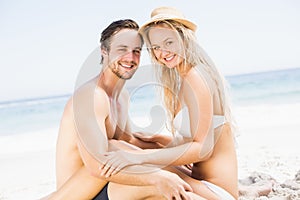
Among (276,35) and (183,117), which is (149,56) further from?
(276,35)

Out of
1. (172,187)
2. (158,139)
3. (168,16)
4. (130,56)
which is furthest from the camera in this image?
(158,139)

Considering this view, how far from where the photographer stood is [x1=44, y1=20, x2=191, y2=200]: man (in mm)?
1456

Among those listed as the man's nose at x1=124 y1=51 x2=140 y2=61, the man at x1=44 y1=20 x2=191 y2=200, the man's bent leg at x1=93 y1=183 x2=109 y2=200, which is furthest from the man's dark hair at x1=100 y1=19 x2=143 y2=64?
the man's bent leg at x1=93 y1=183 x2=109 y2=200


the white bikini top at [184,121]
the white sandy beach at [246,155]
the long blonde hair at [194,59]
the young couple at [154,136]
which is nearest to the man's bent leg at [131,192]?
the young couple at [154,136]

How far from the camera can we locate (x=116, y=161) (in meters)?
1.48

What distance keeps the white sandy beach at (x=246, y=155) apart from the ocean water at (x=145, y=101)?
1349 millimetres

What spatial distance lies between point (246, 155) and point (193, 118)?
2199 millimetres

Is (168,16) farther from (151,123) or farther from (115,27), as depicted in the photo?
(151,123)

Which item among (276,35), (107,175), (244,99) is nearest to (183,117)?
(107,175)

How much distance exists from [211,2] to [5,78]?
6921mm

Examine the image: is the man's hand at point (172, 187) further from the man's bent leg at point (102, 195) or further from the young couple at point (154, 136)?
the man's bent leg at point (102, 195)

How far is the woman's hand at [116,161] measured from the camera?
4.80 ft

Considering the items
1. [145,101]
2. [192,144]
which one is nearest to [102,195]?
[192,144]

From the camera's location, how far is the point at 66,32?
1258 centimetres
